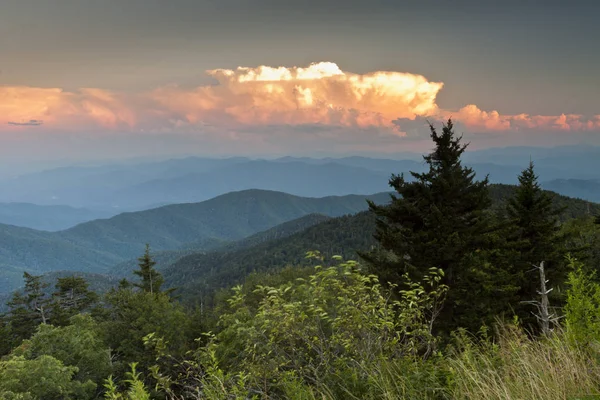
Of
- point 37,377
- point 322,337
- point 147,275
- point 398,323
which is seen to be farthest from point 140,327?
point 398,323

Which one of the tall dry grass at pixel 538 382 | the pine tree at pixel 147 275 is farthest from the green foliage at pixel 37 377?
the pine tree at pixel 147 275

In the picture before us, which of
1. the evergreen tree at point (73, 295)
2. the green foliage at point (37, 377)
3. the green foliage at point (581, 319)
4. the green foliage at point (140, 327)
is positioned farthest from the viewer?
the evergreen tree at point (73, 295)

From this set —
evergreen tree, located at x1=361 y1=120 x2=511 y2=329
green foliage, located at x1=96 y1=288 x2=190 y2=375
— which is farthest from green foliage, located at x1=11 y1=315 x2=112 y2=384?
evergreen tree, located at x1=361 y1=120 x2=511 y2=329

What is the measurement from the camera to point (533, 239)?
27.1 metres

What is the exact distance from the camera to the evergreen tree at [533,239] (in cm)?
2605

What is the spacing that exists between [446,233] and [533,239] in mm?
11573

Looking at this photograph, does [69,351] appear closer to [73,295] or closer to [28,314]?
[28,314]

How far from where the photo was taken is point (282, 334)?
7398 mm

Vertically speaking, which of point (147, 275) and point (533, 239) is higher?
point (533, 239)

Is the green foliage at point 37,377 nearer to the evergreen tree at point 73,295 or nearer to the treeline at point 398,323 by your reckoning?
the treeline at point 398,323

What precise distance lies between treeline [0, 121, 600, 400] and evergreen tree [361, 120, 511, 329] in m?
0.09

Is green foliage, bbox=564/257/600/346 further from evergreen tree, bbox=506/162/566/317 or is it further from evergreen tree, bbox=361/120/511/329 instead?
evergreen tree, bbox=506/162/566/317

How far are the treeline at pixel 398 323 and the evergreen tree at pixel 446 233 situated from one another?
9 cm

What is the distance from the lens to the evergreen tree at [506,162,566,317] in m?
26.0
